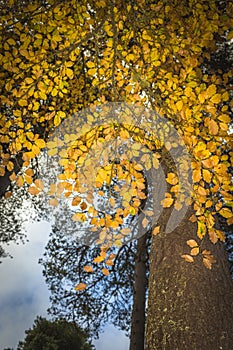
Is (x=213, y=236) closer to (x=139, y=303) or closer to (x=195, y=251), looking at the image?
(x=195, y=251)

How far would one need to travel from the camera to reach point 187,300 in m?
3.85

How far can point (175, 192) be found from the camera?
5.09 m

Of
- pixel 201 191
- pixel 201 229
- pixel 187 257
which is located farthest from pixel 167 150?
pixel 187 257

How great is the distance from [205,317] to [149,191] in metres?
7.24

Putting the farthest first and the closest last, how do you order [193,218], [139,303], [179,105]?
[139,303] → [179,105] → [193,218]

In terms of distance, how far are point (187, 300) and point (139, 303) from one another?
582 cm

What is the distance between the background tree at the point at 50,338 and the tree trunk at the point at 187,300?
665 inches

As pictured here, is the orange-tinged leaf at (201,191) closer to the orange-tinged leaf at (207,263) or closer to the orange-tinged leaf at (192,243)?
the orange-tinged leaf at (192,243)

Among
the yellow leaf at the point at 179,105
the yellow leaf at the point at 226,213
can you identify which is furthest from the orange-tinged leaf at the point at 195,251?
the yellow leaf at the point at 179,105

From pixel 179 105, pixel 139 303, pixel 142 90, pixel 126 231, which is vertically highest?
pixel 179 105

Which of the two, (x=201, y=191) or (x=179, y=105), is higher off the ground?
(x=179, y=105)

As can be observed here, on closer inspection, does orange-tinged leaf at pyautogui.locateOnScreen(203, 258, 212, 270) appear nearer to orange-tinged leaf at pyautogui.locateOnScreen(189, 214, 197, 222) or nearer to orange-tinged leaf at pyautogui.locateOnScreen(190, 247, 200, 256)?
orange-tinged leaf at pyautogui.locateOnScreen(190, 247, 200, 256)

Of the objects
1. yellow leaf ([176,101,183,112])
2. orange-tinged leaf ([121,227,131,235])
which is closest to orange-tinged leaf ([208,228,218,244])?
yellow leaf ([176,101,183,112])

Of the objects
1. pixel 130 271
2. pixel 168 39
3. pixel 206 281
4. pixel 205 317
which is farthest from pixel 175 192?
pixel 130 271
